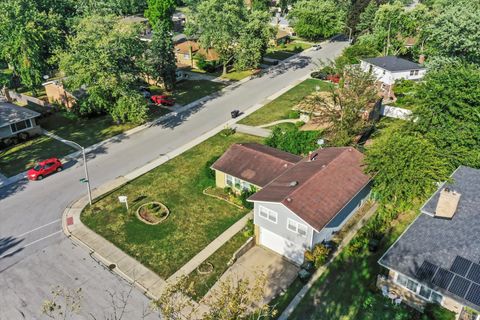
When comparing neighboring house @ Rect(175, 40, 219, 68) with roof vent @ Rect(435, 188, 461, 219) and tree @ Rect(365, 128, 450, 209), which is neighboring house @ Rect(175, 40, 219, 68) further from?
roof vent @ Rect(435, 188, 461, 219)

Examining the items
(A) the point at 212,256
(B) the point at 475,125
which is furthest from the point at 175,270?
(B) the point at 475,125

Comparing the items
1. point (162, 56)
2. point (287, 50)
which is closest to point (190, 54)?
point (162, 56)

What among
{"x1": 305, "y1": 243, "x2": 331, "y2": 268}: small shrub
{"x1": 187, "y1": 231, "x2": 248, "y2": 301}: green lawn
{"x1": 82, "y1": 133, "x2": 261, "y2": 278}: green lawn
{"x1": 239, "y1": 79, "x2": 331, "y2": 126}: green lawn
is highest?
{"x1": 239, "y1": 79, "x2": 331, "y2": 126}: green lawn

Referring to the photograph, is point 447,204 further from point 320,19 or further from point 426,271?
point 320,19

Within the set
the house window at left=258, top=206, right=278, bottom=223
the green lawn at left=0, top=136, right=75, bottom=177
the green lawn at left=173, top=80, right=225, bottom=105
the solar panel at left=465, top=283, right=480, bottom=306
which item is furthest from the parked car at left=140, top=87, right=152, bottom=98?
the solar panel at left=465, top=283, right=480, bottom=306

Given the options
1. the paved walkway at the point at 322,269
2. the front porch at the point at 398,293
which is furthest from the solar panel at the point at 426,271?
the paved walkway at the point at 322,269

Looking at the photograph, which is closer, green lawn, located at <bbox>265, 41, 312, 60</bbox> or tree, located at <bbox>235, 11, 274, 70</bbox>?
tree, located at <bbox>235, 11, 274, 70</bbox>

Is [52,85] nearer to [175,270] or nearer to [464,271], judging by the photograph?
[175,270]

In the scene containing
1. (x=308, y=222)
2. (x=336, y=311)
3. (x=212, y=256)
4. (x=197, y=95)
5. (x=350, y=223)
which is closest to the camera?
(x=336, y=311)
